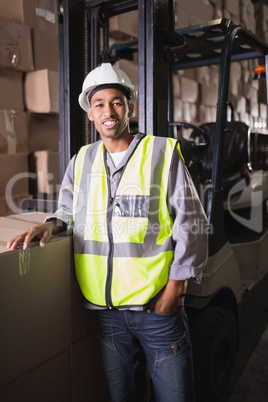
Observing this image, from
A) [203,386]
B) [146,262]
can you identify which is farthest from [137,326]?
[203,386]

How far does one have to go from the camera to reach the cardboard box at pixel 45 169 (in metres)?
3.23

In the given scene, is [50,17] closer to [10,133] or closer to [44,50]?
[44,50]

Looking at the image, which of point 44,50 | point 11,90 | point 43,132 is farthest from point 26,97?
point 44,50

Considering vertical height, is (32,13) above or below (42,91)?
above

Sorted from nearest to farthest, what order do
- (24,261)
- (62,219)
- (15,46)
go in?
(24,261) → (62,219) → (15,46)

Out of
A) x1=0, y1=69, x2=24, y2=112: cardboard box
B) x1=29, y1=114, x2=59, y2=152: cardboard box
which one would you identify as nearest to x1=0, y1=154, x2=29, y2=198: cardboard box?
x1=29, y1=114, x2=59, y2=152: cardboard box

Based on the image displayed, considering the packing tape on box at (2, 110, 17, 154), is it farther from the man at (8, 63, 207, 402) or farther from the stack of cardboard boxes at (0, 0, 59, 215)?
the man at (8, 63, 207, 402)

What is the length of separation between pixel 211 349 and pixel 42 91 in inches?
87.1

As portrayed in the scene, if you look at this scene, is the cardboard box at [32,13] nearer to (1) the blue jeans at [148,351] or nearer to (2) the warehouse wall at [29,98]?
(2) the warehouse wall at [29,98]

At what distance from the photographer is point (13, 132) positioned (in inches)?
119

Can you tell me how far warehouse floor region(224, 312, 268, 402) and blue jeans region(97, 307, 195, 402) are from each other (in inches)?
39.0

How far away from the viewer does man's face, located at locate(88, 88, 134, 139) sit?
5.09 ft

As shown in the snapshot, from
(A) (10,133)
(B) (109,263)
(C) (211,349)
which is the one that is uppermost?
(A) (10,133)

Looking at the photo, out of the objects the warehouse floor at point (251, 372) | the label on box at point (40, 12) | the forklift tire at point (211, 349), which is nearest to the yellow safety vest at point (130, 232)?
the forklift tire at point (211, 349)
